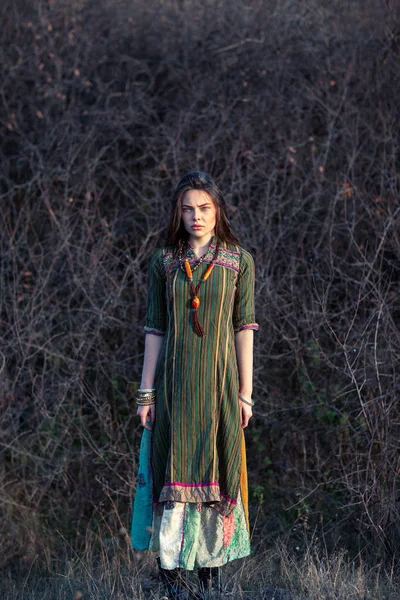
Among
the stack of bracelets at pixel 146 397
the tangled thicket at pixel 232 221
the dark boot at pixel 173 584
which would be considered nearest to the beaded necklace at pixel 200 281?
the stack of bracelets at pixel 146 397

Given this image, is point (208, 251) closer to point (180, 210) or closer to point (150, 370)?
point (180, 210)

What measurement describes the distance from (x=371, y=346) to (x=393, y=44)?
7.87 ft

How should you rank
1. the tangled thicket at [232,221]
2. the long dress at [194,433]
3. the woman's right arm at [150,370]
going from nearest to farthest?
the long dress at [194,433]
the woman's right arm at [150,370]
the tangled thicket at [232,221]

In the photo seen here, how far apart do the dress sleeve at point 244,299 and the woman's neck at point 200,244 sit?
15 centimetres

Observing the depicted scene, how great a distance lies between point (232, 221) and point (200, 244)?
1834 millimetres

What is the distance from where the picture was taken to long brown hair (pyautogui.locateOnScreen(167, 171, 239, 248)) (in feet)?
9.40

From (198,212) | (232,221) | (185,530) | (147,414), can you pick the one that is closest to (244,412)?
(147,414)

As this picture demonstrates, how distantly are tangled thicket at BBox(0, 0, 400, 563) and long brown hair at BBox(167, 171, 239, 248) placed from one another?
1.19m

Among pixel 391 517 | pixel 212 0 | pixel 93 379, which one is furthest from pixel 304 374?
pixel 212 0

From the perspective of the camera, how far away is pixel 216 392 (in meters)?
2.77

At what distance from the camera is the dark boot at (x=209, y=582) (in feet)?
9.57

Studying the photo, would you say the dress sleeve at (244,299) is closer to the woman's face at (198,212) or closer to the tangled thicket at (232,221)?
the woman's face at (198,212)

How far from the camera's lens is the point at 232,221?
469cm

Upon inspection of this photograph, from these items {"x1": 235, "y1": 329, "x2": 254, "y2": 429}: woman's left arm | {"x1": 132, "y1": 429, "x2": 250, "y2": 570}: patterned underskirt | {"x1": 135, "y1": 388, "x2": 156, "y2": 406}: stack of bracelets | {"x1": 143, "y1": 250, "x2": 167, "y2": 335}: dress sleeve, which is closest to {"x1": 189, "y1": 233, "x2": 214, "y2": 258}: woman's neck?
{"x1": 143, "y1": 250, "x2": 167, "y2": 335}: dress sleeve
